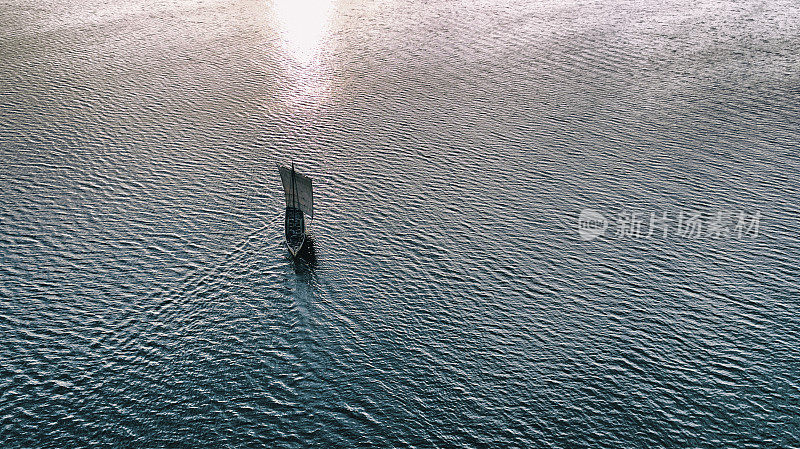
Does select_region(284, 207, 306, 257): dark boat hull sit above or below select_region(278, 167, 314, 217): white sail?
below

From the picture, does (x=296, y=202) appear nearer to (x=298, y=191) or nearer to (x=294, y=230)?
(x=298, y=191)

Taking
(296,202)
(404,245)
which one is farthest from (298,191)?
(404,245)

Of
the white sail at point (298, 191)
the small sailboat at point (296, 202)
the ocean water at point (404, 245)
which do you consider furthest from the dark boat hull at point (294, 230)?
the ocean water at point (404, 245)

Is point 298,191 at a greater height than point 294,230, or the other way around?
point 298,191

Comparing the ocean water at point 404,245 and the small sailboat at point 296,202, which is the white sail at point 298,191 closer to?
the small sailboat at point 296,202

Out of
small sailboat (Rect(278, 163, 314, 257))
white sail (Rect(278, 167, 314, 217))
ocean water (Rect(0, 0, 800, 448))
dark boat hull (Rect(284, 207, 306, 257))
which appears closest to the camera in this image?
ocean water (Rect(0, 0, 800, 448))

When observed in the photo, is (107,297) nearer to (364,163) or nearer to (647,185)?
(364,163)

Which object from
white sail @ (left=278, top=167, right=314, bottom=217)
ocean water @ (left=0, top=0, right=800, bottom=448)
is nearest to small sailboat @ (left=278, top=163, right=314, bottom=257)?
white sail @ (left=278, top=167, right=314, bottom=217)

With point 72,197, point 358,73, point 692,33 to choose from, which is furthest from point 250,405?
point 692,33

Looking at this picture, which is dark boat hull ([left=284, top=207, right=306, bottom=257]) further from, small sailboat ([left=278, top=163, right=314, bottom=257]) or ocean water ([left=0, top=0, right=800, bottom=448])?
ocean water ([left=0, top=0, right=800, bottom=448])
